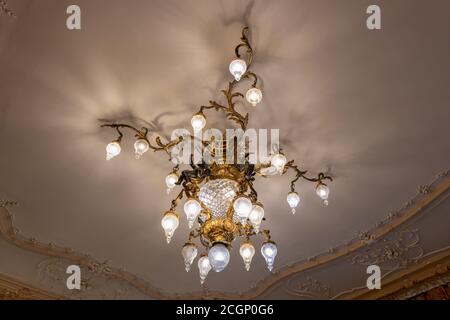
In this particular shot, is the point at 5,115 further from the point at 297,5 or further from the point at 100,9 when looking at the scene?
the point at 297,5

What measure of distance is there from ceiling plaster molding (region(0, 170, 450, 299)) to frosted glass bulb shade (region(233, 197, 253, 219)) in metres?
2.39

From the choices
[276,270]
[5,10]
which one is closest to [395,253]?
[276,270]

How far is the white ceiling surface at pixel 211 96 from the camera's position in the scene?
3186mm

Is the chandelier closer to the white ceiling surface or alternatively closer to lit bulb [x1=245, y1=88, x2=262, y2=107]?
lit bulb [x1=245, y1=88, x2=262, y2=107]

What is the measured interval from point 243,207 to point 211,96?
3.80 ft

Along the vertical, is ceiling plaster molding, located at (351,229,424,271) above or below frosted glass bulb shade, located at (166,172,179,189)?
below

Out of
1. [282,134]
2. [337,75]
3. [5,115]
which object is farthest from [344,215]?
[5,115]

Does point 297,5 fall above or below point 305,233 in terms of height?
above

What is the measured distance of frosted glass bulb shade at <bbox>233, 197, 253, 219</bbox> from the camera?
3.11m

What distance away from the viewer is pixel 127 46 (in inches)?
132

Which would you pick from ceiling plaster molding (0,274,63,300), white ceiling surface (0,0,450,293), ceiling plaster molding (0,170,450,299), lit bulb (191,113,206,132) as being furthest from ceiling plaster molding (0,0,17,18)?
ceiling plaster molding (0,274,63,300)

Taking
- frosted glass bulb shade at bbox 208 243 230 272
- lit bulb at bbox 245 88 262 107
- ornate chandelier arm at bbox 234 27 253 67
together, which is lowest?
frosted glass bulb shade at bbox 208 243 230 272

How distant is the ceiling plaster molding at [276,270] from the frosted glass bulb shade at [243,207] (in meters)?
2.39

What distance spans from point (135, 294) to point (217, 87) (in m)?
3.96
